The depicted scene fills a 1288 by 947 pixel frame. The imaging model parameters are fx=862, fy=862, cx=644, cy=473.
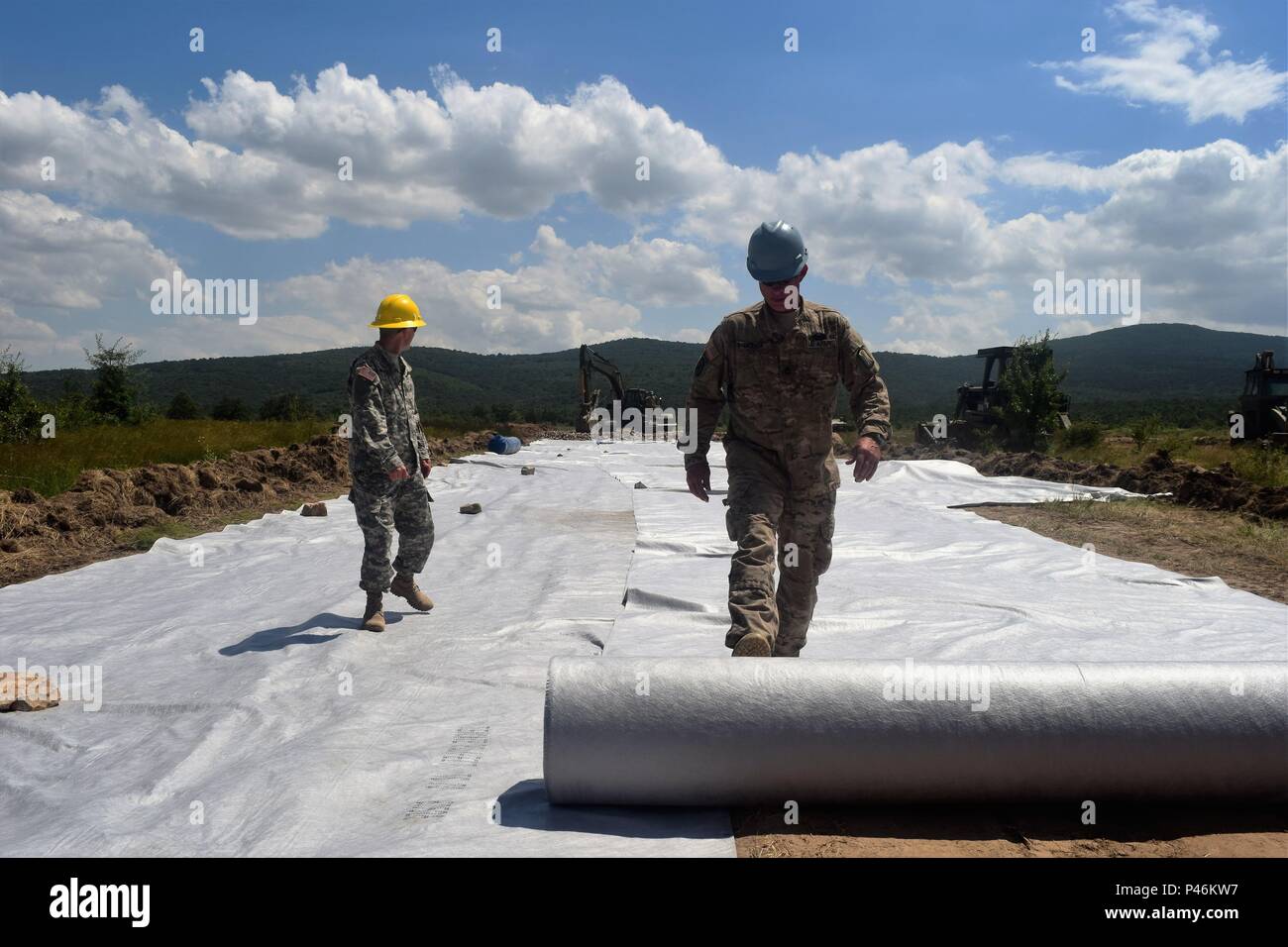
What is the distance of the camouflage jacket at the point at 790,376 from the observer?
11.6 feet

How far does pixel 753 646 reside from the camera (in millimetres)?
2951

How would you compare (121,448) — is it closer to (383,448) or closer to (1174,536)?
(383,448)

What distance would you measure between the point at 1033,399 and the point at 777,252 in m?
16.3

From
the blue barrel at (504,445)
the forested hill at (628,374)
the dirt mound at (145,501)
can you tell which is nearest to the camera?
the dirt mound at (145,501)

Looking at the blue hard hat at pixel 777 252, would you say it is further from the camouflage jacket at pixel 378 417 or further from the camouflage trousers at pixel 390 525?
the camouflage trousers at pixel 390 525

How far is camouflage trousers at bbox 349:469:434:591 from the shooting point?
4.83 metres

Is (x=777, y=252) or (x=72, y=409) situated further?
(x=72, y=409)

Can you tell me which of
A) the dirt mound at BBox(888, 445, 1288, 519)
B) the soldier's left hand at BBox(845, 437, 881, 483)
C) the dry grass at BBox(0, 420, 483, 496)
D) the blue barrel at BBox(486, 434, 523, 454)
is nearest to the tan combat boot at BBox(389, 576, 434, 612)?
the soldier's left hand at BBox(845, 437, 881, 483)

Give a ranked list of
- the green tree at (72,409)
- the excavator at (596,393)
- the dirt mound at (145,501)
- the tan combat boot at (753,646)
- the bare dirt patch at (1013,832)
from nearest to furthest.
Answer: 1. the bare dirt patch at (1013,832)
2. the tan combat boot at (753,646)
3. the dirt mound at (145,501)
4. the green tree at (72,409)
5. the excavator at (596,393)

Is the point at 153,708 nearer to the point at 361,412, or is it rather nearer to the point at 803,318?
the point at 361,412

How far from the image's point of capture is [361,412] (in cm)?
476

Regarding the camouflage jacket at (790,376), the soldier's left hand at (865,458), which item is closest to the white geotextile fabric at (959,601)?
the soldier's left hand at (865,458)

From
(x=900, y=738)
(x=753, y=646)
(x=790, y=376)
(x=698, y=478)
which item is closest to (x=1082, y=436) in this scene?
(x=790, y=376)

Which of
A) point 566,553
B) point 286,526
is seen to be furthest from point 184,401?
point 566,553
